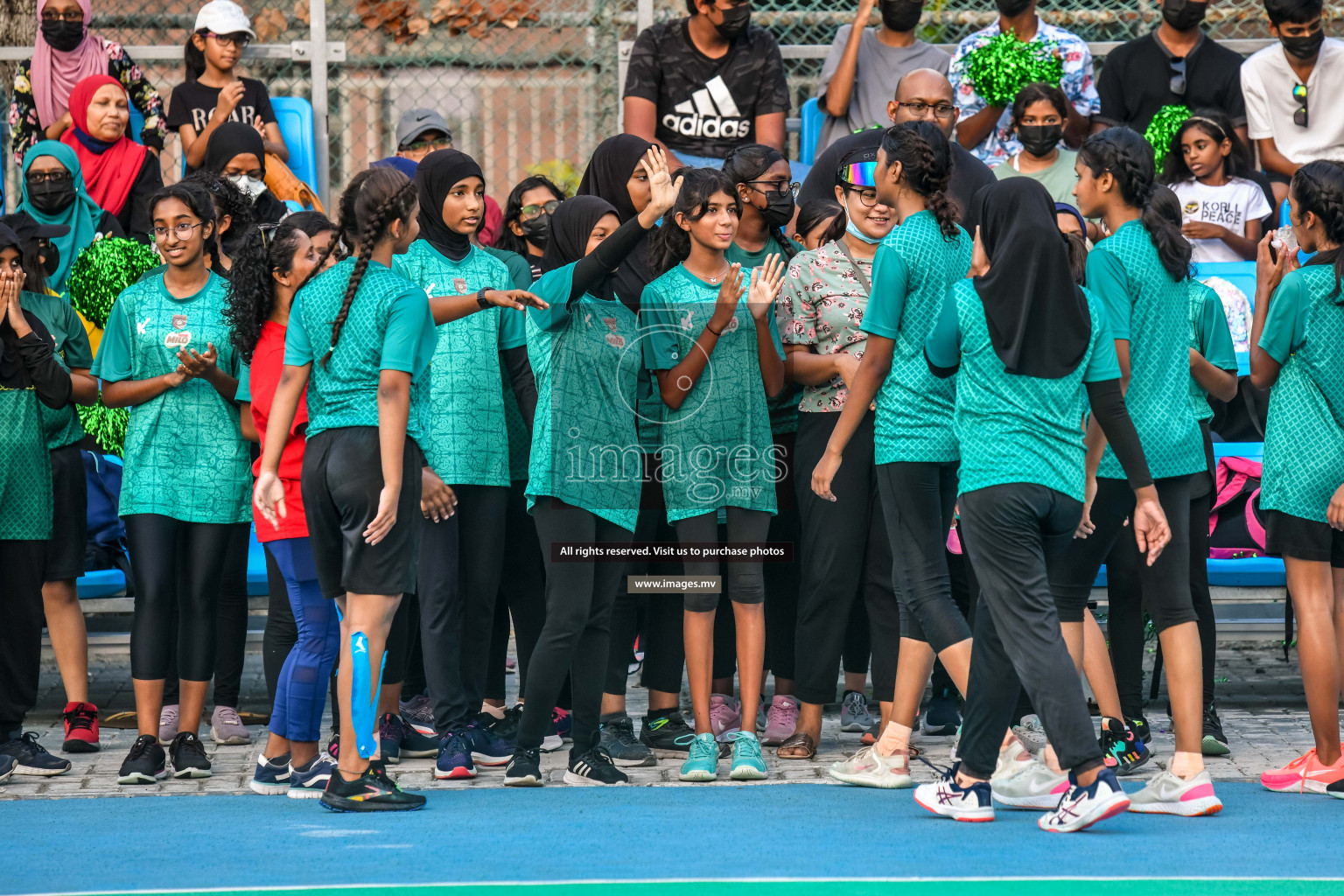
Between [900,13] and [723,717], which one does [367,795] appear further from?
[900,13]

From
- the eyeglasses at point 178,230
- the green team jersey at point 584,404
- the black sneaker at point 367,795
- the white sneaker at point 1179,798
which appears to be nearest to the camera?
the white sneaker at point 1179,798

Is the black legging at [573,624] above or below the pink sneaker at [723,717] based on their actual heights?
above

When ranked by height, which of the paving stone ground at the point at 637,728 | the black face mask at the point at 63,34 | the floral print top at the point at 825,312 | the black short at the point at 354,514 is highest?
the black face mask at the point at 63,34

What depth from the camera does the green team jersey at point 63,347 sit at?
6000mm

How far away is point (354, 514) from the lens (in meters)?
4.74

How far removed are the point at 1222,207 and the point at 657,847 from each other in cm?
578

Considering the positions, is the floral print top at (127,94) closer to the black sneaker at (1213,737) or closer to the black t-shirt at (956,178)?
the black t-shirt at (956,178)

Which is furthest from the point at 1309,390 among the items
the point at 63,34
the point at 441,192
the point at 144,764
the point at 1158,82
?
the point at 63,34

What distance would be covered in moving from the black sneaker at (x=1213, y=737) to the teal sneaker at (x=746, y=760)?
5.54 ft

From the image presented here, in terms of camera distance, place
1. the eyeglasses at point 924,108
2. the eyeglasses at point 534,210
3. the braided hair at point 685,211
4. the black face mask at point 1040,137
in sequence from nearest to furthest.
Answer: the braided hair at point 685,211
the eyeglasses at point 534,210
the eyeglasses at point 924,108
the black face mask at point 1040,137

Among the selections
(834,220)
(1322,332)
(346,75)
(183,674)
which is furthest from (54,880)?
(346,75)

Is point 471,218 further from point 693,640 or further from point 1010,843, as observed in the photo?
point 1010,843

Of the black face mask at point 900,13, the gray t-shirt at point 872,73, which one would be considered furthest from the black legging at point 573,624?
the black face mask at point 900,13

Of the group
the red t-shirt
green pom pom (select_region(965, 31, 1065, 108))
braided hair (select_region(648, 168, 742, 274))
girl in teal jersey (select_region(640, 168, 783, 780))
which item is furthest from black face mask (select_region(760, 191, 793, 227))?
green pom pom (select_region(965, 31, 1065, 108))
